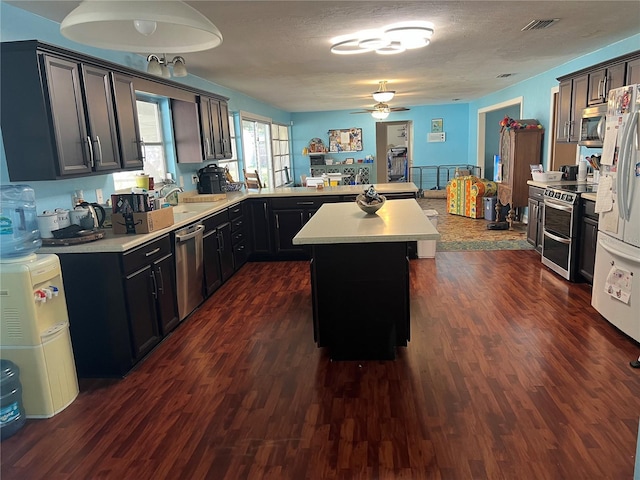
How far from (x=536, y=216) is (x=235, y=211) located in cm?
369

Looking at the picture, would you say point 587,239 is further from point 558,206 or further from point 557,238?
point 558,206

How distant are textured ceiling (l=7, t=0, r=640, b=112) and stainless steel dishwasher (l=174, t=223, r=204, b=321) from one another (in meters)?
1.66

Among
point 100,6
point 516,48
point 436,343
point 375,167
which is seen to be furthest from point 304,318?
point 375,167

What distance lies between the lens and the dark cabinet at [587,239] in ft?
13.1

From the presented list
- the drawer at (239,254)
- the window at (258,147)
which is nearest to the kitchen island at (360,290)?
the drawer at (239,254)

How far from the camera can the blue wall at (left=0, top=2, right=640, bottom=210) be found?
9.80ft

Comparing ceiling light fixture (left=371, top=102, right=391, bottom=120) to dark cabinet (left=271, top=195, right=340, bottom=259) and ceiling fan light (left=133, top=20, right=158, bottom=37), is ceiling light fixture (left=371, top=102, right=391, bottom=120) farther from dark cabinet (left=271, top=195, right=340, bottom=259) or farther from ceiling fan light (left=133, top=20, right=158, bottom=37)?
ceiling fan light (left=133, top=20, right=158, bottom=37)

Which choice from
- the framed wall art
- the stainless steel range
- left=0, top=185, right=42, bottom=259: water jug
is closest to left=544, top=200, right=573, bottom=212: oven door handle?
the stainless steel range

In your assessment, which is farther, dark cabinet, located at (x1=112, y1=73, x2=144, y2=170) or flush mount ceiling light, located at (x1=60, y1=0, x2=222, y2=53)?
dark cabinet, located at (x1=112, y1=73, x2=144, y2=170)

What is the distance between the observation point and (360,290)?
290 cm

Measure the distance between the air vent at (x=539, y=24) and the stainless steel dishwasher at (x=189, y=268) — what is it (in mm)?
3339

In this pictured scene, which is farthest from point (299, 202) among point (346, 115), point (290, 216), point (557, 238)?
point (346, 115)

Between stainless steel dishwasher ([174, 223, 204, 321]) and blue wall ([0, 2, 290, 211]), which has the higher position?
blue wall ([0, 2, 290, 211])

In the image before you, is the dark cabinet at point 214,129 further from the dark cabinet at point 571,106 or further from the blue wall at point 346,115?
the dark cabinet at point 571,106
